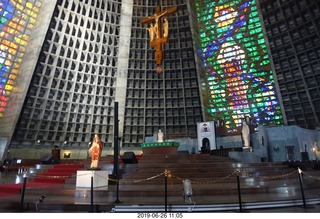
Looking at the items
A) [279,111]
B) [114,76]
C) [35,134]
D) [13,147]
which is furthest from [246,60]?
[13,147]

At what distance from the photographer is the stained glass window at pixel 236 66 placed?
29.6 meters

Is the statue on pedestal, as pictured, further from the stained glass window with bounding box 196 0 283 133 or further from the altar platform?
the stained glass window with bounding box 196 0 283 133

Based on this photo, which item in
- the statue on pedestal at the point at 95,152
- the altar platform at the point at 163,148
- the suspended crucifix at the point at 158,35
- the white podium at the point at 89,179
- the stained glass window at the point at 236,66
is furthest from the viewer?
the stained glass window at the point at 236,66

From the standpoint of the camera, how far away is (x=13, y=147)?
24266 mm

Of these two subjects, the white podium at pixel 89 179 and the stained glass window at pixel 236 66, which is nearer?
the white podium at pixel 89 179

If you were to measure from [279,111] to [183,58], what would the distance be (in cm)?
1434

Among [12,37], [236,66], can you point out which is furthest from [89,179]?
[236,66]

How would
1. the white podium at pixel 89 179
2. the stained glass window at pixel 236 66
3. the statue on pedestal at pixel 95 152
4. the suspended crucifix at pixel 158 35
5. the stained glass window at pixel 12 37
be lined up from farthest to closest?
the stained glass window at pixel 236 66, the stained glass window at pixel 12 37, the suspended crucifix at pixel 158 35, the statue on pedestal at pixel 95 152, the white podium at pixel 89 179

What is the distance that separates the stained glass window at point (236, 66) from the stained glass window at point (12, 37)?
2288 cm

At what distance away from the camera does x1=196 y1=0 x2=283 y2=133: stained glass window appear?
97.2 ft

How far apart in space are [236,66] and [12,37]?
2734cm

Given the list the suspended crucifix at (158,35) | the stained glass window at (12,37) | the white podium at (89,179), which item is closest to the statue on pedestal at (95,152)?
the white podium at (89,179)

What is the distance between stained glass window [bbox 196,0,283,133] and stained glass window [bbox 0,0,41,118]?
75.1 ft

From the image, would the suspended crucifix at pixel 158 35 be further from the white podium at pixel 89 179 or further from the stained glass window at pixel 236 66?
the stained glass window at pixel 236 66
